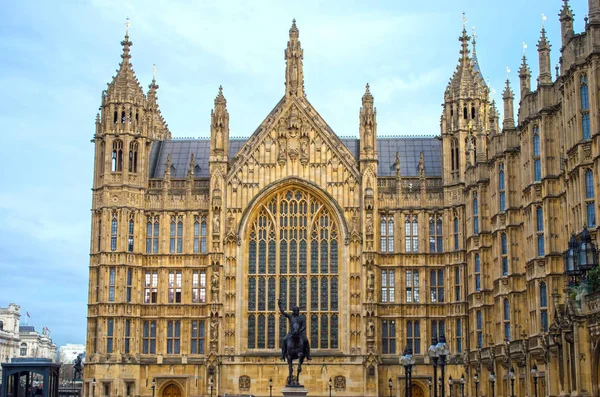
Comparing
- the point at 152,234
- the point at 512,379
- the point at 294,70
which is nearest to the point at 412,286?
the point at 294,70

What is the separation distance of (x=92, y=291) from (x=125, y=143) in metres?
12.2

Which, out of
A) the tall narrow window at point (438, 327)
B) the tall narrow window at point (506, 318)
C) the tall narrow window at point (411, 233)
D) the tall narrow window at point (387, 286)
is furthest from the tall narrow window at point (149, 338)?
the tall narrow window at point (506, 318)

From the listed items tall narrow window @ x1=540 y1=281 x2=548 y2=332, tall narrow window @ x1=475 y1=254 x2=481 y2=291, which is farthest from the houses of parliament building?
tall narrow window @ x1=540 y1=281 x2=548 y2=332

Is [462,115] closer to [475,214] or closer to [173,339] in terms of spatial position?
[475,214]

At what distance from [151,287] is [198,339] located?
5.65 metres

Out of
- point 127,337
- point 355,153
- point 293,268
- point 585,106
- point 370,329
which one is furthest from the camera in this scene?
point 355,153

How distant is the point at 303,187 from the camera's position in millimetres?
82750

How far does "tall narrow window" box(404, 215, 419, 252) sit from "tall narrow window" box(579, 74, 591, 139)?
31173mm

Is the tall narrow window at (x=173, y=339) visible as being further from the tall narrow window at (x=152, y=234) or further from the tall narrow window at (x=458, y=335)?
the tall narrow window at (x=458, y=335)

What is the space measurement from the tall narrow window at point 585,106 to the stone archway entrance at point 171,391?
41756mm

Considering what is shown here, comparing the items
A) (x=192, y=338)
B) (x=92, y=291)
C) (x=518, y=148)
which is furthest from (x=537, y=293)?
(x=92, y=291)

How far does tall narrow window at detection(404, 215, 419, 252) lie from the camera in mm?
82062

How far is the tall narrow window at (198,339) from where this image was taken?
81250 mm

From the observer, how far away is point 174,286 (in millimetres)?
82188
